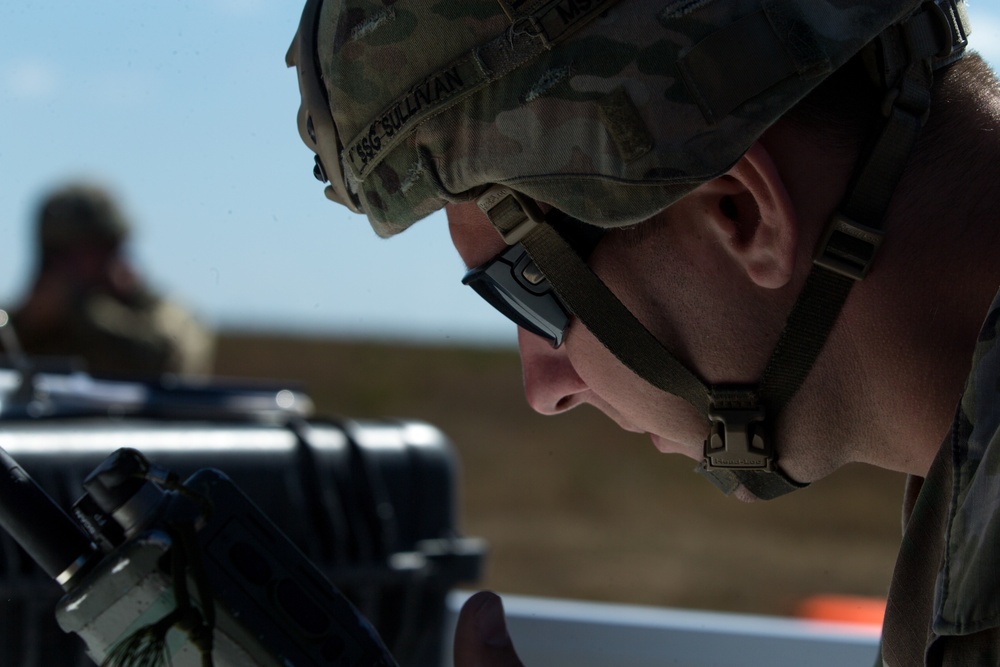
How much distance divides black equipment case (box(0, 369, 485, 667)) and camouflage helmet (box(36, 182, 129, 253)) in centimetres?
296

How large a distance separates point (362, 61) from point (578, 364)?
430 mm

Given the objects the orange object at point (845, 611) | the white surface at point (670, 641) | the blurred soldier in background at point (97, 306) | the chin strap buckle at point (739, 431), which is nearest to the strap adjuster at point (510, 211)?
the chin strap buckle at point (739, 431)

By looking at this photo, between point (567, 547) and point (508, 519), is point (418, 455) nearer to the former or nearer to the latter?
point (567, 547)

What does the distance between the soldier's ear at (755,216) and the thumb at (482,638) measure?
448mm

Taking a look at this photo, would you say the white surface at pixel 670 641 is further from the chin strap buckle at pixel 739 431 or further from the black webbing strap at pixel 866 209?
the black webbing strap at pixel 866 209

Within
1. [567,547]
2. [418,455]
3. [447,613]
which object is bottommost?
[567,547]

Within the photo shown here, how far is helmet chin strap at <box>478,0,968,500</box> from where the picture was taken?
4.03ft

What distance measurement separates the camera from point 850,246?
1.23m

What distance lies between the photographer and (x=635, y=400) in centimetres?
141

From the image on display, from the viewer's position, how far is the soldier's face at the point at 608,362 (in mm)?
1343

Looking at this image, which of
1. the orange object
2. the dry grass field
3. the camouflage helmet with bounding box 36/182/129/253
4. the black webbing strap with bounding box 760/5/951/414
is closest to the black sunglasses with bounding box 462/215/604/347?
the black webbing strap with bounding box 760/5/951/414

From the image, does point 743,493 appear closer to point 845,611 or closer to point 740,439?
point 740,439

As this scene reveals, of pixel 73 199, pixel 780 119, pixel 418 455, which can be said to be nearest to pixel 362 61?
pixel 780 119

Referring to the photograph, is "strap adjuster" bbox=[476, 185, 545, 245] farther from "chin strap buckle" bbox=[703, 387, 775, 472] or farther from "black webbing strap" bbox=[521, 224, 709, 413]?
"chin strap buckle" bbox=[703, 387, 775, 472]
